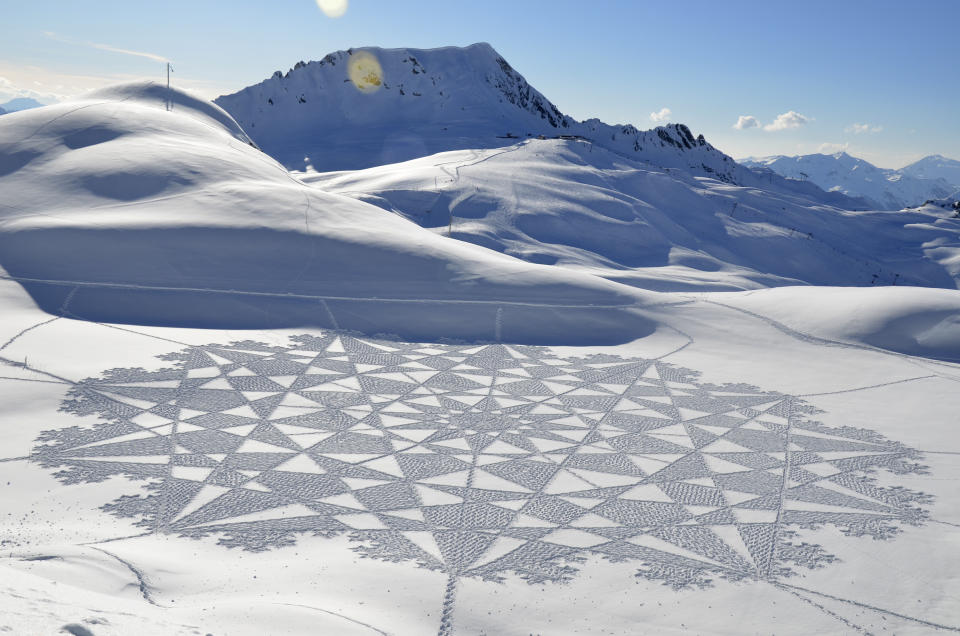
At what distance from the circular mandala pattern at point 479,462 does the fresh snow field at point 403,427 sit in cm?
5

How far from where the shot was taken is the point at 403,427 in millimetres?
9742

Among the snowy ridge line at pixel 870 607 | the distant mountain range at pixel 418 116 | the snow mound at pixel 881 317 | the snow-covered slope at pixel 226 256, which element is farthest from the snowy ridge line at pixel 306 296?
the distant mountain range at pixel 418 116

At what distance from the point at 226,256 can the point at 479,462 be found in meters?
9.82

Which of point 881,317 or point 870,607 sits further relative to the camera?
point 881,317

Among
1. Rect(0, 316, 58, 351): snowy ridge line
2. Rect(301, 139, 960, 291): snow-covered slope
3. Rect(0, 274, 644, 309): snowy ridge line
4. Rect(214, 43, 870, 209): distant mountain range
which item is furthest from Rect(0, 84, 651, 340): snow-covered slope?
Rect(214, 43, 870, 209): distant mountain range

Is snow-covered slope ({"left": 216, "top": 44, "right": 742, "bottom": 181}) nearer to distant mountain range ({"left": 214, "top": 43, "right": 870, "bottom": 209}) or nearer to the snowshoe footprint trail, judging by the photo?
distant mountain range ({"left": 214, "top": 43, "right": 870, "bottom": 209})

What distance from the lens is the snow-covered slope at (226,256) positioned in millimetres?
14305

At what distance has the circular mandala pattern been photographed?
6.93 meters

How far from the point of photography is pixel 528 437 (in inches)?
382

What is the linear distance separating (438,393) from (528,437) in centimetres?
208

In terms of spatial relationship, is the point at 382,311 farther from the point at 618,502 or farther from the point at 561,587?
the point at 561,587

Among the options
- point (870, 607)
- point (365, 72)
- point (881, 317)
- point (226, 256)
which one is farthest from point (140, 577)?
point (365, 72)

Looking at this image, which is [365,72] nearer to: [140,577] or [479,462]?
[479,462]

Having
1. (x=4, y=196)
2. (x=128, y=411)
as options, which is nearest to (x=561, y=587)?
(x=128, y=411)
